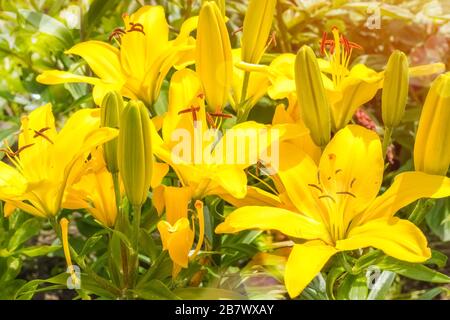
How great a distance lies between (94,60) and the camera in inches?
25.1

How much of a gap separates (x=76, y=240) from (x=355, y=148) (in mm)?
520

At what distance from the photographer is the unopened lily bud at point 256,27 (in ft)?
1.85

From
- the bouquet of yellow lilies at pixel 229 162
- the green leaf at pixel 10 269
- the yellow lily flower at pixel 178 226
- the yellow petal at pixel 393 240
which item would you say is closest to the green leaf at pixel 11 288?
the green leaf at pixel 10 269

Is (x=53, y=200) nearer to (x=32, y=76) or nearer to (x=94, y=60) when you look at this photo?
(x=94, y=60)

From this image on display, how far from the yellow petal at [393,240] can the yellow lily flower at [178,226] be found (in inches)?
4.0

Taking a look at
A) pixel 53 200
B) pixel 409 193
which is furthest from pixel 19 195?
pixel 409 193

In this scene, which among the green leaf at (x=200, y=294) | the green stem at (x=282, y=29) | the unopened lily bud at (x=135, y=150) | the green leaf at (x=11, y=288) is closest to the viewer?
the unopened lily bud at (x=135, y=150)

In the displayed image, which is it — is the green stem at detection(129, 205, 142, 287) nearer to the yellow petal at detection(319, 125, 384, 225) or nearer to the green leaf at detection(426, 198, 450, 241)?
the yellow petal at detection(319, 125, 384, 225)

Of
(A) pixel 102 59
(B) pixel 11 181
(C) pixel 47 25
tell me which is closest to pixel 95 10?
(C) pixel 47 25

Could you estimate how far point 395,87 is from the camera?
0.54 m

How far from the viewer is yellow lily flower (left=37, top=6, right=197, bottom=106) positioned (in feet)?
1.99

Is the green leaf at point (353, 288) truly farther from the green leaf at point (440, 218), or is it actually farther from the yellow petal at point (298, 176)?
the green leaf at point (440, 218)

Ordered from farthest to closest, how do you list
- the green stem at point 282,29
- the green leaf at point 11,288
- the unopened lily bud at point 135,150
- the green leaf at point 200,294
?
1. the green stem at point 282,29
2. the green leaf at point 11,288
3. the green leaf at point 200,294
4. the unopened lily bud at point 135,150

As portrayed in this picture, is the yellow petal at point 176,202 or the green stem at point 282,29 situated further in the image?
the green stem at point 282,29
